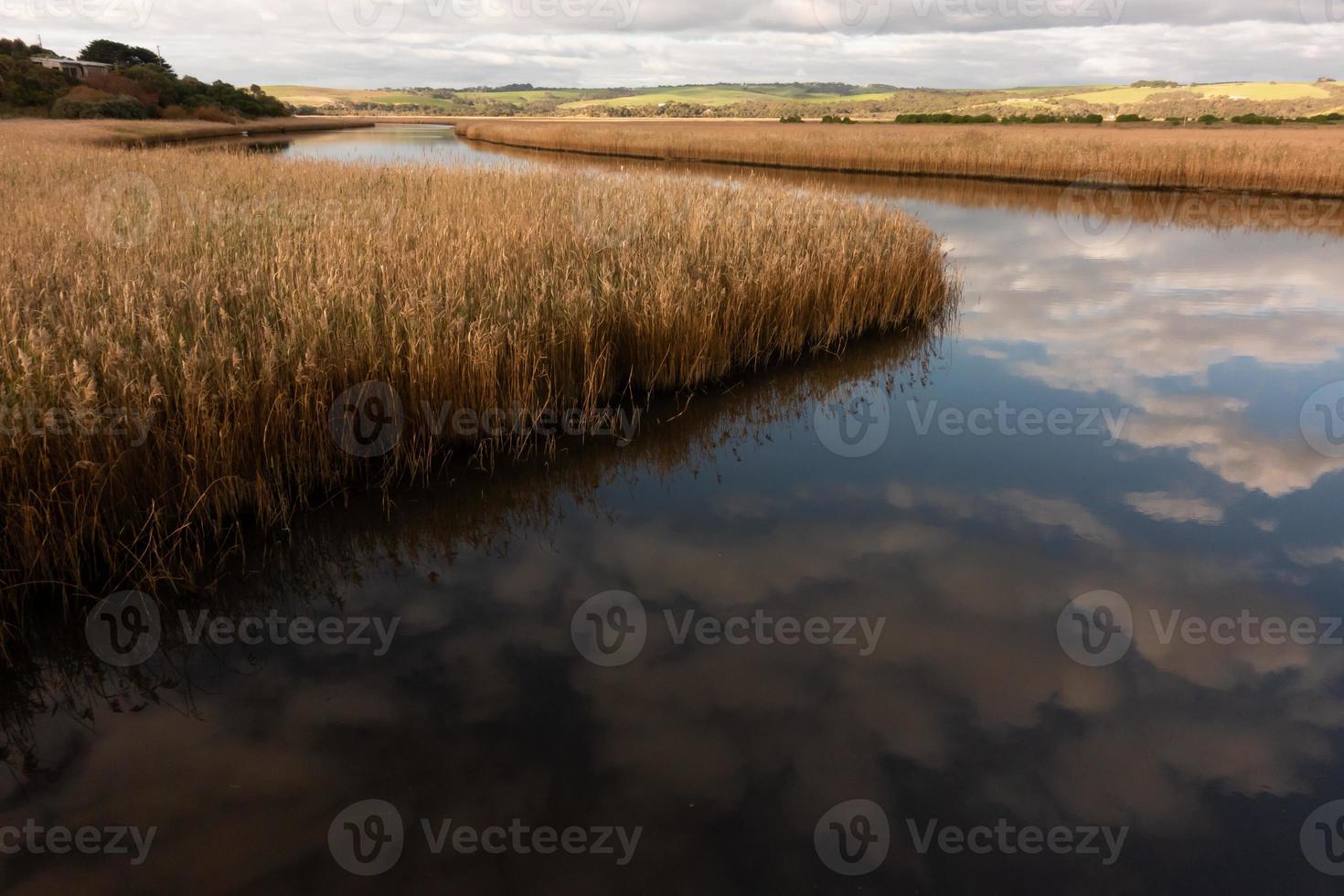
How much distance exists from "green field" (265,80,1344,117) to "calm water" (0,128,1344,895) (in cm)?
6252

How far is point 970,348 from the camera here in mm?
8812

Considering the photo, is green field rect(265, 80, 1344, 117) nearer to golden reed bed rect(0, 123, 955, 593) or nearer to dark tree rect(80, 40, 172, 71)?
dark tree rect(80, 40, 172, 71)

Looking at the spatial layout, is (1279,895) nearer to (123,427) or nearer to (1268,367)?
(123,427)

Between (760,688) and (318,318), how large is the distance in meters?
4.10

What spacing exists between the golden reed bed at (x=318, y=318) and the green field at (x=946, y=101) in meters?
59.7

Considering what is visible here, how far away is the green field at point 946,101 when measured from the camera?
59781 millimetres

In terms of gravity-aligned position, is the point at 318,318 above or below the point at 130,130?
below

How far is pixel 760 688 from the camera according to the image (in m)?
3.38

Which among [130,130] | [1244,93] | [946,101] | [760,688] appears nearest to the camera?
[760,688]

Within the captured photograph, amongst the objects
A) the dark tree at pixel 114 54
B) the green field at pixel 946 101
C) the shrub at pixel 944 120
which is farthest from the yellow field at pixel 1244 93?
the dark tree at pixel 114 54

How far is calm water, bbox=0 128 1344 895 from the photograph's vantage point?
259cm

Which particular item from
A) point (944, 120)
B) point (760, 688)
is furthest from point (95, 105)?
point (760, 688)

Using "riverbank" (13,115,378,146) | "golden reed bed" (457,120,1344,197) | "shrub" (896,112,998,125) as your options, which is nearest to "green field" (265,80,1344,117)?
"shrub" (896,112,998,125)

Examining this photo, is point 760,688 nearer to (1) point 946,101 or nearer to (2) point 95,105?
(2) point 95,105
